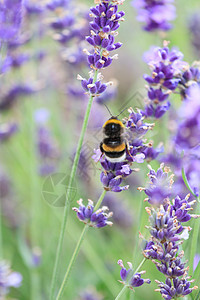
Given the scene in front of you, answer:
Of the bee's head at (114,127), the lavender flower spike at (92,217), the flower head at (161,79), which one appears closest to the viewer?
the lavender flower spike at (92,217)

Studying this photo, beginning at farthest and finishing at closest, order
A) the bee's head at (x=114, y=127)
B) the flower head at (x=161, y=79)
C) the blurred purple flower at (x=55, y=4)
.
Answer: the blurred purple flower at (x=55, y=4) → the bee's head at (x=114, y=127) → the flower head at (x=161, y=79)

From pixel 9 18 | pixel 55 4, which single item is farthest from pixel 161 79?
pixel 55 4

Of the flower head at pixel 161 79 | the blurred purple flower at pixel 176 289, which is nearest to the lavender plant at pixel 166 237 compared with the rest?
the blurred purple flower at pixel 176 289

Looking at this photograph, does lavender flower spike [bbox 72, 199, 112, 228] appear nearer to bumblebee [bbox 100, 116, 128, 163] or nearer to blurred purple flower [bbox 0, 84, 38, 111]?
bumblebee [bbox 100, 116, 128, 163]

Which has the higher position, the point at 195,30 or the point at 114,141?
the point at 195,30

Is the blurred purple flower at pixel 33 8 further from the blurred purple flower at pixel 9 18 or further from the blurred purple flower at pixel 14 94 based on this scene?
the blurred purple flower at pixel 9 18

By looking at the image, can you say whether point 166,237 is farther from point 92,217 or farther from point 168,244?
point 92,217

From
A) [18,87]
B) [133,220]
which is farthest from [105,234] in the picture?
[18,87]
